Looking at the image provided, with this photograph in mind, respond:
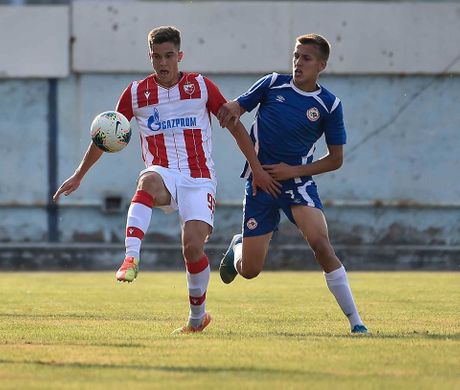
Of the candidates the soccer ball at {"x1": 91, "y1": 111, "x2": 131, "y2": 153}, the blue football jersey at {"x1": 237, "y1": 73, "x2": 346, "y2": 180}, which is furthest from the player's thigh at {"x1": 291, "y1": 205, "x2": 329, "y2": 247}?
the soccer ball at {"x1": 91, "y1": 111, "x2": 131, "y2": 153}

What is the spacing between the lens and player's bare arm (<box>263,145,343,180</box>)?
29.8ft

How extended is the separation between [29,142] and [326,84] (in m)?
5.13

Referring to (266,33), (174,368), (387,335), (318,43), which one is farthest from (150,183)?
(266,33)

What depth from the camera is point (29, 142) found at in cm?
2197

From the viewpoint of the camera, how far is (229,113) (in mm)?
9109

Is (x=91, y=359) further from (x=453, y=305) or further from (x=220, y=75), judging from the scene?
(x=220, y=75)

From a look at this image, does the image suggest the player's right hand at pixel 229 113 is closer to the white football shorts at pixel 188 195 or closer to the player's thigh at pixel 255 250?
the white football shorts at pixel 188 195

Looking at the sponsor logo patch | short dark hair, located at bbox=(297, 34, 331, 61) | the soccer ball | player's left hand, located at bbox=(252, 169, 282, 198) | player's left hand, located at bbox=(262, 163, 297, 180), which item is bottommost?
player's left hand, located at bbox=(252, 169, 282, 198)

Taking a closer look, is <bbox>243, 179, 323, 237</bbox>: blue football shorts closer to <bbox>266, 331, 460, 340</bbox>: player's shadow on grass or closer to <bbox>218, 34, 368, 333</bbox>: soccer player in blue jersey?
<bbox>218, 34, 368, 333</bbox>: soccer player in blue jersey

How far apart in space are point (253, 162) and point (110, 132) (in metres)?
1.03

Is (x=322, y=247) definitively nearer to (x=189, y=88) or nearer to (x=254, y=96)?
(x=254, y=96)

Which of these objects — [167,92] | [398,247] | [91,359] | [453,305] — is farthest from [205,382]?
[398,247]

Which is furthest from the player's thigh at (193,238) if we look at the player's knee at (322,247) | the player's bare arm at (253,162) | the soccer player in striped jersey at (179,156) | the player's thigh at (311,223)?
the player's knee at (322,247)

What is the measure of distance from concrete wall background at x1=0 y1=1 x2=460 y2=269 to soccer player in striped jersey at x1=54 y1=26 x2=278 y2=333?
12041mm
